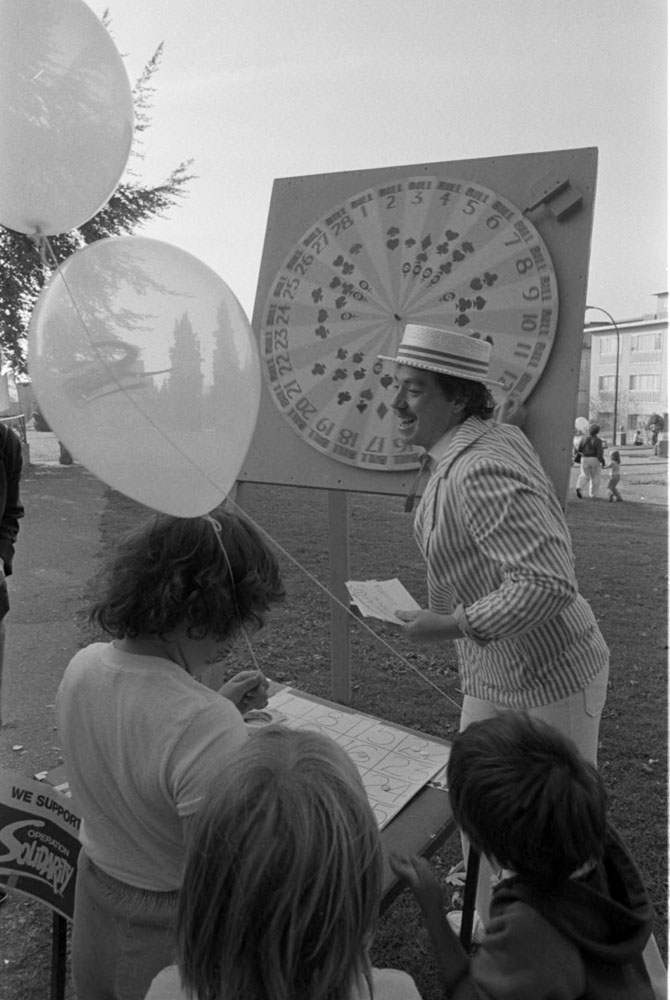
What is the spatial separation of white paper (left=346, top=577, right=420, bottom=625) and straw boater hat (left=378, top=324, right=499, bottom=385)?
492 millimetres

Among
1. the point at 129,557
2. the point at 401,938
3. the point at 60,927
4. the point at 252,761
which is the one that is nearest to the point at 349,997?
the point at 252,761

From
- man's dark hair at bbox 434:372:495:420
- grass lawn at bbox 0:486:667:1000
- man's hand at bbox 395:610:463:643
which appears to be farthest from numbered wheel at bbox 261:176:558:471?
man's hand at bbox 395:610:463:643

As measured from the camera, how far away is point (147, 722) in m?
0.93

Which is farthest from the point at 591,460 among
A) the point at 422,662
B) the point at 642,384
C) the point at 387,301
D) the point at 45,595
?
the point at 387,301

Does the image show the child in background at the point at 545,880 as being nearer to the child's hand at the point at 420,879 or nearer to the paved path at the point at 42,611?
the child's hand at the point at 420,879

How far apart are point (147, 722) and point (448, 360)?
94cm

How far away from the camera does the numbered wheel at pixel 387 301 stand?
73.4 inches

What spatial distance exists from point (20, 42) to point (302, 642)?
12.3 feet

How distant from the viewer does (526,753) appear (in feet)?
3.20

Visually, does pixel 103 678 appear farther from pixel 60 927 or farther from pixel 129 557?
pixel 60 927

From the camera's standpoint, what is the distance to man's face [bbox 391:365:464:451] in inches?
60.1

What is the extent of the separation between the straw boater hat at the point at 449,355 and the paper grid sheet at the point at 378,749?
829mm

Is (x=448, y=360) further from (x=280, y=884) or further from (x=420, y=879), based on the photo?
(x=280, y=884)

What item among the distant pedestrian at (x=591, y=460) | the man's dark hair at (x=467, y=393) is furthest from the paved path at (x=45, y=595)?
the man's dark hair at (x=467, y=393)
